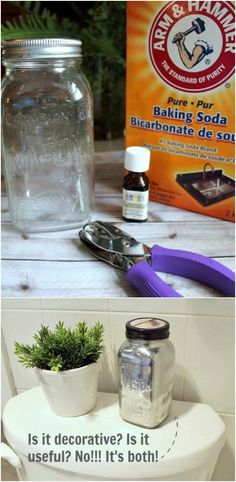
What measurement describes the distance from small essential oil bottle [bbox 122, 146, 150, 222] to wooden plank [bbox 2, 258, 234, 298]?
103 millimetres

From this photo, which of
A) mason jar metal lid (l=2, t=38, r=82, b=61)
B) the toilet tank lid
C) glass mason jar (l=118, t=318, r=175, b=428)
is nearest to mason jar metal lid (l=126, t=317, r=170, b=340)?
glass mason jar (l=118, t=318, r=175, b=428)

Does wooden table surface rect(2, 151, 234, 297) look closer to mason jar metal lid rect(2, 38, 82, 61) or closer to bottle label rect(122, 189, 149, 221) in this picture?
bottle label rect(122, 189, 149, 221)

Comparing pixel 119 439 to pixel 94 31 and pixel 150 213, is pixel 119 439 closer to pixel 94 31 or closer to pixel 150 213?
pixel 150 213

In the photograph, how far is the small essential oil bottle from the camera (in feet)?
1.96

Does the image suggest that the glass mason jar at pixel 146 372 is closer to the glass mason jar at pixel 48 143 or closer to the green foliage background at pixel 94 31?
the glass mason jar at pixel 48 143

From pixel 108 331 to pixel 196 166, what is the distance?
227mm

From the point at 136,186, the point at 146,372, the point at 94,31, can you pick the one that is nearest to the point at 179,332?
the point at 146,372

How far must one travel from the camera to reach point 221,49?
22.1 inches

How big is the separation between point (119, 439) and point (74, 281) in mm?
174

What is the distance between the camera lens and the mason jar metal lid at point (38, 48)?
0.54 m

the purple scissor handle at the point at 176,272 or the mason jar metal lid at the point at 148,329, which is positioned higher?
the purple scissor handle at the point at 176,272

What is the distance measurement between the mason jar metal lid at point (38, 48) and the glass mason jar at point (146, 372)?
30 centimetres

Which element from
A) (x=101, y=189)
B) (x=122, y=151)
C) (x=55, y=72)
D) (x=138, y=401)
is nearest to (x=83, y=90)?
(x=55, y=72)

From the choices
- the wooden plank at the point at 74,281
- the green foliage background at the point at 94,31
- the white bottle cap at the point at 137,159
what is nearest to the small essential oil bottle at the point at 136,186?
the white bottle cap at the point at 137,159
